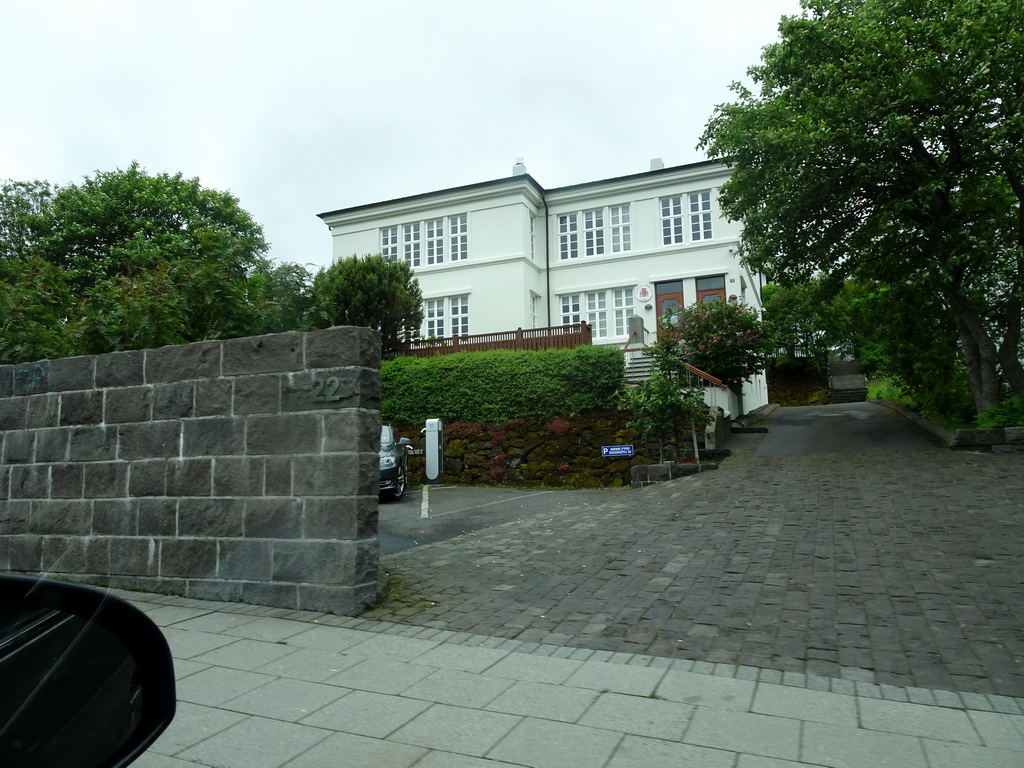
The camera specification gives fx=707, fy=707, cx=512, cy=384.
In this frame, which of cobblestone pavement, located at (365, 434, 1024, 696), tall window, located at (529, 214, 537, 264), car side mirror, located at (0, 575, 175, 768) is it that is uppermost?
tall window, located at (529, 214, 537, 264)

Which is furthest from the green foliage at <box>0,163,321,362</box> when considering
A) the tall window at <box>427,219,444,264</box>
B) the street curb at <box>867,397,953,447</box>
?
the tall window at <box>427,219,444,264</box>

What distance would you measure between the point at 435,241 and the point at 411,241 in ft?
4.08

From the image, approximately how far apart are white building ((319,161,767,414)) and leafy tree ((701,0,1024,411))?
10.6m

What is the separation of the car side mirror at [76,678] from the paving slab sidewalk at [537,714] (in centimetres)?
168

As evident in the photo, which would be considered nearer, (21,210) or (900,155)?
(900,155)

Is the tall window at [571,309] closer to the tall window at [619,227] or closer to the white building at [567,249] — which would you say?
the white building at [567,249]

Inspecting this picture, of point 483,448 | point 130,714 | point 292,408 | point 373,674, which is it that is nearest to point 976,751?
point 373,674

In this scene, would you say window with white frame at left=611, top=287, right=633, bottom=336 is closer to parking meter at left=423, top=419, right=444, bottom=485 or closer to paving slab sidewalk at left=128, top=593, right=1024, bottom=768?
parking meter at left=423, top=419, right=444, bottom=485

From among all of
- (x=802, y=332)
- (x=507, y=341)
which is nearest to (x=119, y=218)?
(x=507, y=341)

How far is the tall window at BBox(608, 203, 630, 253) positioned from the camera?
97.0 ft

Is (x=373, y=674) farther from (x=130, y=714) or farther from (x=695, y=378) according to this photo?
(x=695, y=378)

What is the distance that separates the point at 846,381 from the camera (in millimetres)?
43219

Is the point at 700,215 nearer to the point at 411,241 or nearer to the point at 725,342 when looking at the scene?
the point at 725,342

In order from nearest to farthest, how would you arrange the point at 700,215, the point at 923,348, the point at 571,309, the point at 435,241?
1. the point at 923,348
2. the point at 700,215
3. the point at 571,309
4. the point at 435,241
